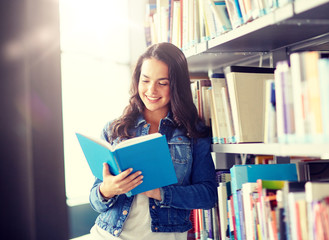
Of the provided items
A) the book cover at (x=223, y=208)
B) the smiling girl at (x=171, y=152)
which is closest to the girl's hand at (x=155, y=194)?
the smiling girl at (x=171, y=152)

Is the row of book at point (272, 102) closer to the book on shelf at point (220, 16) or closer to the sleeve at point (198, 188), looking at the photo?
the sleeve at point (198, 188)

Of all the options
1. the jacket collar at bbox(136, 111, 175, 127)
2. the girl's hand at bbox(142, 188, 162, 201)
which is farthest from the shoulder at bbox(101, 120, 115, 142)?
the girl's hand at bbox(142, 188, 162, 201)

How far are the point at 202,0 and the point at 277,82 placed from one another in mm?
705

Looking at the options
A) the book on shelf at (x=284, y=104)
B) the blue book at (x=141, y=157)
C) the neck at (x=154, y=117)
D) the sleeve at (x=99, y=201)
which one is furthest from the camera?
the neck at (x=154, y=117)

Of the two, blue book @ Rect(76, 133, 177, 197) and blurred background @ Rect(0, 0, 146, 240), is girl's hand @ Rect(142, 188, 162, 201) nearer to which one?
blue book @ Rect(76, 133, 177, 197)

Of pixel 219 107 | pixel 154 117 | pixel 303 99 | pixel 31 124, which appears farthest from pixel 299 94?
pixel 31 124

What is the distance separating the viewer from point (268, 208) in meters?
1.16

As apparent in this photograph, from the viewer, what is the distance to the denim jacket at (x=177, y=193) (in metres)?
1.47

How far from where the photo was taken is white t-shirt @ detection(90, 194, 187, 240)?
1.47 metres

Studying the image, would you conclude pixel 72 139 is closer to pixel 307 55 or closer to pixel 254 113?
pixel 254 113

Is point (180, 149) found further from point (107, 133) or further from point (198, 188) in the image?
point (107, 133)

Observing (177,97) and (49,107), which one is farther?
(49,107)

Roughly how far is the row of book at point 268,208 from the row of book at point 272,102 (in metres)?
0.14

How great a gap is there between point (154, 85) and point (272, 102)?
584 mm
